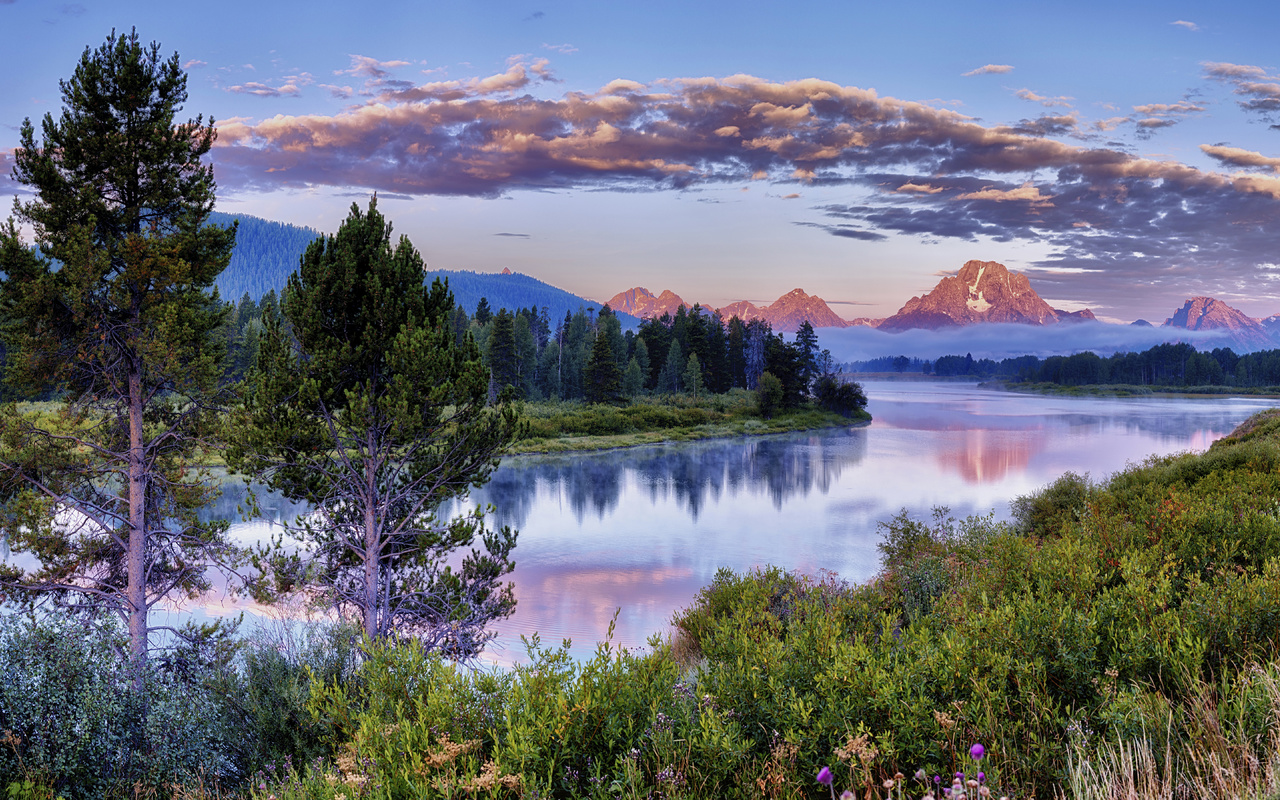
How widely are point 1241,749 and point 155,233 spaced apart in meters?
16.9

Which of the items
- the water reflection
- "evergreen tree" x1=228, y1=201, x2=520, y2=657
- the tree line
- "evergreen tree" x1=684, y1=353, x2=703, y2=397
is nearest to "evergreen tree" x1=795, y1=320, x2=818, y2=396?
the tree line

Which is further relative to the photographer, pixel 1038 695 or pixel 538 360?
→ pixel 538 360

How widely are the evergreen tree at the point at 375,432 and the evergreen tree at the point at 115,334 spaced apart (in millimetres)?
1998

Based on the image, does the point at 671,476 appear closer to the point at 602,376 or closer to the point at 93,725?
the point at 602,376

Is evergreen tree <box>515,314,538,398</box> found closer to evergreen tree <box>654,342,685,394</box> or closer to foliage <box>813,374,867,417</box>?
evergreen tree <box>654,342,685,394</box>

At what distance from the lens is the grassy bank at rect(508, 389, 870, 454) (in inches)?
2306

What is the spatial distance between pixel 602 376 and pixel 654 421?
8.56 metres

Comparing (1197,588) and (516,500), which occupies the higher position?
(1197,588)

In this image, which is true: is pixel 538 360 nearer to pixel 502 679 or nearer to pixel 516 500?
pixel 516 500

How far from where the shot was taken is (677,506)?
3550cm

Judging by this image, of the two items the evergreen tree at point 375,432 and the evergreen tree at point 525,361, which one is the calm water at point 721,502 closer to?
the evergreen tree at point 375,432

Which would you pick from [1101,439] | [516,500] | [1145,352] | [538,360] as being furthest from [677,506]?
[1145,352]

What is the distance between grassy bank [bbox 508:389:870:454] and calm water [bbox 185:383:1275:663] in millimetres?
3981

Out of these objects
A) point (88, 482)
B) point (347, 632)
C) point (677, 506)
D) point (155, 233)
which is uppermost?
point (155, 233)
